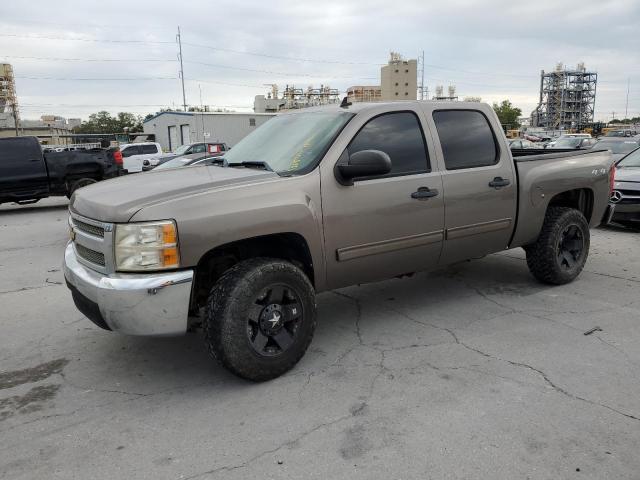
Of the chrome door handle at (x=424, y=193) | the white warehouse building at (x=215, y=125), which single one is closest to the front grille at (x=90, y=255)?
the chrome door handle at (x=424, y=193)

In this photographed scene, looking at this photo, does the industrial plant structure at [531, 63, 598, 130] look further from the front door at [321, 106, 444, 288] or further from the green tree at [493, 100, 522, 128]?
the front door at [321, 106, 444, 288]

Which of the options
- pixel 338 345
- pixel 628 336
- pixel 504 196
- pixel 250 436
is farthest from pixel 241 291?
pixel 628 336

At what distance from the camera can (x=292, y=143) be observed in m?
4.14

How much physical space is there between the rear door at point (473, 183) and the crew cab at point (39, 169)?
37.1ft

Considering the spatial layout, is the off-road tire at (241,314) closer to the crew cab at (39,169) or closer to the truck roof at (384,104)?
the truck roof at (384,104)

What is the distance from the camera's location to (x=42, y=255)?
309 inches

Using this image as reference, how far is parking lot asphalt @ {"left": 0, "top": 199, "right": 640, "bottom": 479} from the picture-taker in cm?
265

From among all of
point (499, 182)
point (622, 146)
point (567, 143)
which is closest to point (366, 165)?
point (499, 182)

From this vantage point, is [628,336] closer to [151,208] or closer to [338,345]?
[338,345]

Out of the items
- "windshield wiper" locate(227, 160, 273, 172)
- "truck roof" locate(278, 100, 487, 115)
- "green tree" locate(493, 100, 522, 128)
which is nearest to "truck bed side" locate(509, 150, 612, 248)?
"truck roof" locate(278, 100, 487, 115)

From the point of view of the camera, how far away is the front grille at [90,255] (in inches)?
→ 131

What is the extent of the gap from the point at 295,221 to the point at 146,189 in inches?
40.1

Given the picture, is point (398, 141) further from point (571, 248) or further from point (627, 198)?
point (627, 198)

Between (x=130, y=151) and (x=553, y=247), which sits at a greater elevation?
(x=130, y=151)
